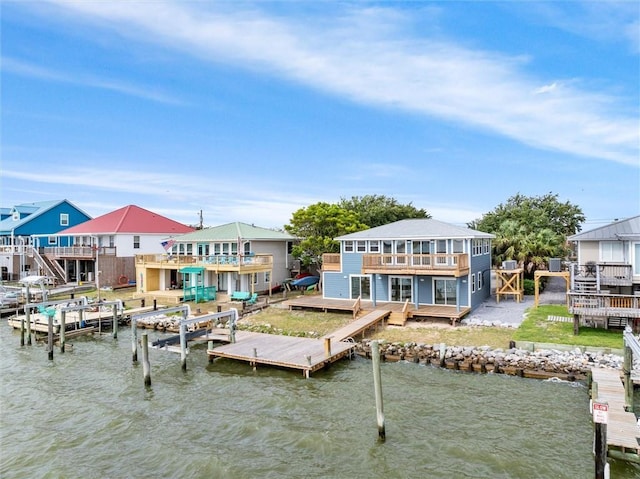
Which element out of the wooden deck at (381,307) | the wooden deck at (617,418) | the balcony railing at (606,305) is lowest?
the wooden deck at (617,418)

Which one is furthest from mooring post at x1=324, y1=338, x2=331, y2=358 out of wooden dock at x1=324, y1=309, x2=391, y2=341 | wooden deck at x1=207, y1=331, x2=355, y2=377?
wooden dock at x1=324, y1=309, x2=391, y2=341

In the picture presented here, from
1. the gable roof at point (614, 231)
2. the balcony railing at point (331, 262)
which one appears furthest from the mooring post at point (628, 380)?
the balcony railing at point (331, 262)

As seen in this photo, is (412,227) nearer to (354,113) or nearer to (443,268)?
(443,268)

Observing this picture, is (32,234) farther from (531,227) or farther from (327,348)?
(531,227)

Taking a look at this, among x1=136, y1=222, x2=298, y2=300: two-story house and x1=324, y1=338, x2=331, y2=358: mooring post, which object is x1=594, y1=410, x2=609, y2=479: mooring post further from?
x1=136, y1=222, x2=298, y2=300: two-story house

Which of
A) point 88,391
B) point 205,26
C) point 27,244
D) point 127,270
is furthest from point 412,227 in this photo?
point 27,244

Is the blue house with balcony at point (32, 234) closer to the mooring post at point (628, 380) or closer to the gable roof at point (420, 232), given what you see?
the gable roof at point (420, 232)

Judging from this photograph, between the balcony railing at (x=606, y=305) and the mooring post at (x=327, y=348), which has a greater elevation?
the balcony railing at (x=606, y=305)
